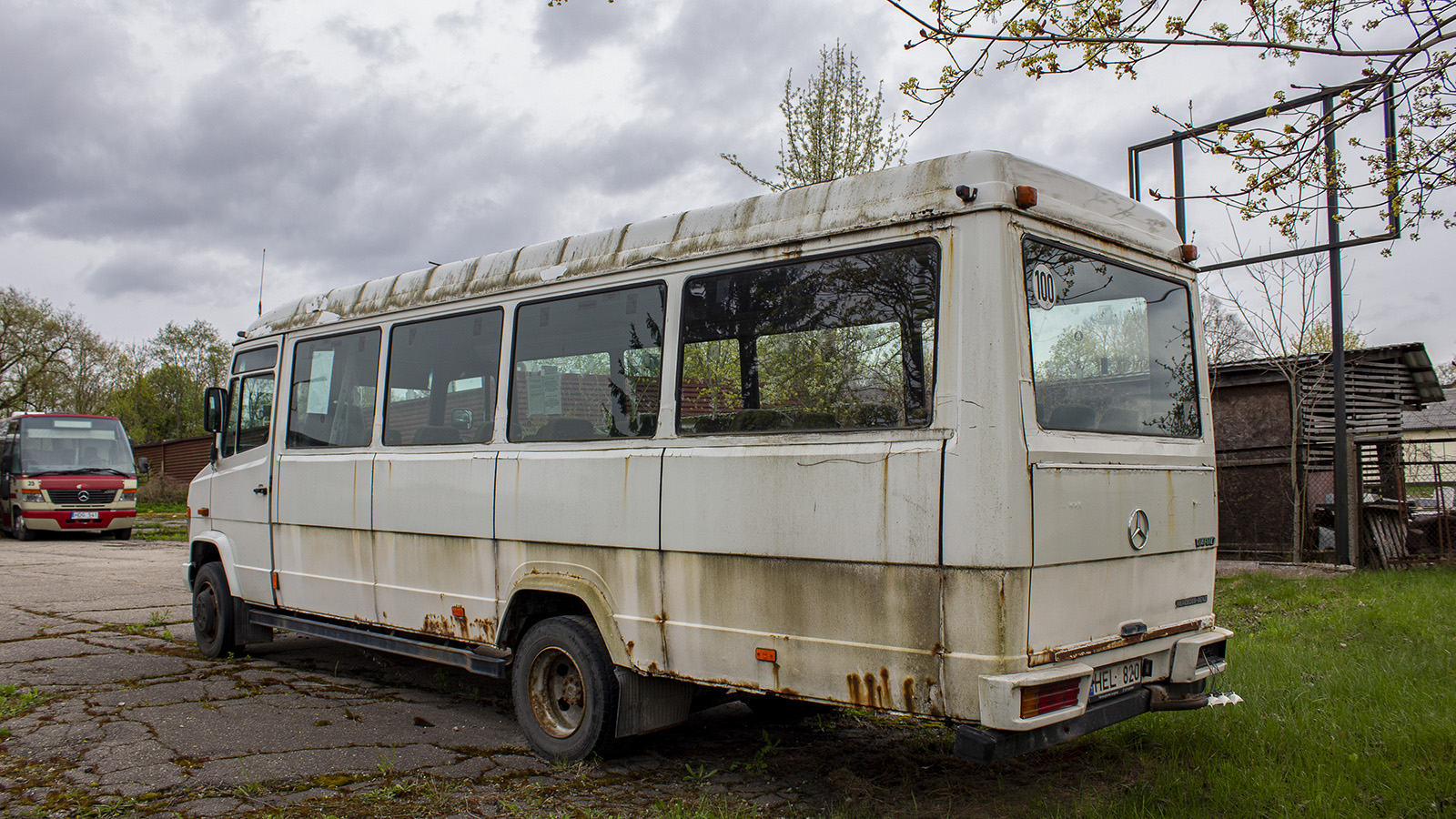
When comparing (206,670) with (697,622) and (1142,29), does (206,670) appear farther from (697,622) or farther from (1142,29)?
(1142,29)

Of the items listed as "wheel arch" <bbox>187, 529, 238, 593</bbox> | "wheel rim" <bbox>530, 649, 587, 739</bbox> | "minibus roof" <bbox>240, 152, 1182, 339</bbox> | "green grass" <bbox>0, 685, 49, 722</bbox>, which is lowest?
"green grass" <bbox>0, 685, 49, 722</bbox>

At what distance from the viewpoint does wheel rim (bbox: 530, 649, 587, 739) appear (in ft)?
16.6

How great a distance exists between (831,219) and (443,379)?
2.88 m

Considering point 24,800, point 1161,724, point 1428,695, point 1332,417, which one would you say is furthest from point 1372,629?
point 24,800

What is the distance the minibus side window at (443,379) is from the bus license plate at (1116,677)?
342 centimetres

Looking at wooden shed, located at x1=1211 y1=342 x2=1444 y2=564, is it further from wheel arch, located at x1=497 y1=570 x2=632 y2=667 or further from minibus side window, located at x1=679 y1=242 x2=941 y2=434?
wheel arch, located at x1=497 y1=570 x2=632 y2=667

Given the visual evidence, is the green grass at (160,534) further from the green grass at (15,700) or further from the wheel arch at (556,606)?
the wheel arch at (556,606)

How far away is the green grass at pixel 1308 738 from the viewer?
13.3 feet

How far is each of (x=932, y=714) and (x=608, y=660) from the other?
6.05 ft

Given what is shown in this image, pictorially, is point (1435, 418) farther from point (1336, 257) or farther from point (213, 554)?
point (213, 554)

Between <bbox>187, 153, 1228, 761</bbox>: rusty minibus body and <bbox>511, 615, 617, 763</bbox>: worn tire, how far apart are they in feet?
0.06

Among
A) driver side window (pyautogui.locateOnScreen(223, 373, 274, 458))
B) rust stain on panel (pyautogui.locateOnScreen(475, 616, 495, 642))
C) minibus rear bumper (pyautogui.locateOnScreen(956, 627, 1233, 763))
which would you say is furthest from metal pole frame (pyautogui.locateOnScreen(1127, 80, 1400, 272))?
driver side window (pyautogui.locateOnScreen(223, 373, 274, 458))

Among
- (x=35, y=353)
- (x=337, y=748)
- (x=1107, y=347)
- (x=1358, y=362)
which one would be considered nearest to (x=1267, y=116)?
(x=1107, y=347)

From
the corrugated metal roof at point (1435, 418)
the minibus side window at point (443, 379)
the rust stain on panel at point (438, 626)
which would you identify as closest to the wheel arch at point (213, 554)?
the minibus side window at point (443, 379)
